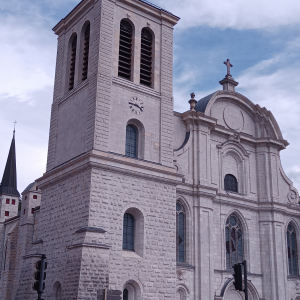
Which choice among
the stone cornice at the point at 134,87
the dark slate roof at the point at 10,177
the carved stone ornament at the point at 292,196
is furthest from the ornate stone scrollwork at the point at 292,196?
the dark slate roof at the point at 10,177

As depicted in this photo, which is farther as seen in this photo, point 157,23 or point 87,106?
point 157,23

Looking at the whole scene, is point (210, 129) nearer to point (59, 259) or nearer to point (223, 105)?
point (223, 105)

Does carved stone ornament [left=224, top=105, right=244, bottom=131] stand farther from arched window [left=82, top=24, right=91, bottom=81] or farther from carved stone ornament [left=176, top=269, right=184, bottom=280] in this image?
carved stone ornament [left=176, top=269, right=184, bottom=280]

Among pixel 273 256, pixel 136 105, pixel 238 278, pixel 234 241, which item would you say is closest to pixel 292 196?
pixel 273 256

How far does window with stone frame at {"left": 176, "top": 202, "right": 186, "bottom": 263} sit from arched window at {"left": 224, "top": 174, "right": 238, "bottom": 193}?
437cm

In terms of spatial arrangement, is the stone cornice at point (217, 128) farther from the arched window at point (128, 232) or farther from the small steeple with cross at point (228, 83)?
the arched window at point (128, 232)

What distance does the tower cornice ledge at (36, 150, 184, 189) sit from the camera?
2317cm

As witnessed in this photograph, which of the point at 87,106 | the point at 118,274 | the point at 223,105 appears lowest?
the point at 118,274

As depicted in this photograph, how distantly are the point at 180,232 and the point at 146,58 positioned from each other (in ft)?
33.0

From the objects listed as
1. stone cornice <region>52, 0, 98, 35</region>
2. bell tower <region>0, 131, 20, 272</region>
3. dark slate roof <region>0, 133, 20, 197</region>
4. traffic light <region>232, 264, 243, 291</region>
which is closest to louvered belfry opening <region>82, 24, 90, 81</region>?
stone cornice <region>52, 0, 98, 35</region>

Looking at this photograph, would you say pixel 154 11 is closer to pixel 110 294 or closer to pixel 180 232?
pixel 180 232

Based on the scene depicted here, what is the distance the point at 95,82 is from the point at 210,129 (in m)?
9.33

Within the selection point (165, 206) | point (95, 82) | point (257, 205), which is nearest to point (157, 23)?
point (95, 82)

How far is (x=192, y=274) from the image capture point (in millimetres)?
27172
